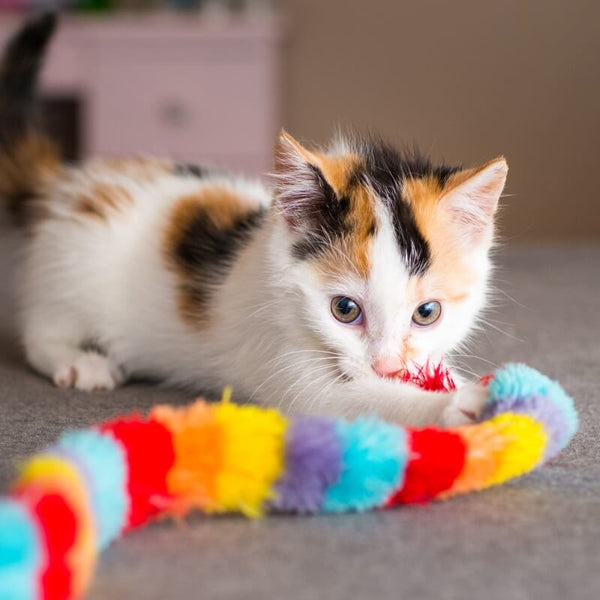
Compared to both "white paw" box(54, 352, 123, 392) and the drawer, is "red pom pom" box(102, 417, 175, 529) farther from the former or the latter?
the drawer

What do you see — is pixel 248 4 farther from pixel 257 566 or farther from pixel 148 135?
pixel 257 566

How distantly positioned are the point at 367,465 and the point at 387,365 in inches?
10.6

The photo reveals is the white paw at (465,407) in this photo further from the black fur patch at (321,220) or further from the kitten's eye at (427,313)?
the black fur patch at (321,220)

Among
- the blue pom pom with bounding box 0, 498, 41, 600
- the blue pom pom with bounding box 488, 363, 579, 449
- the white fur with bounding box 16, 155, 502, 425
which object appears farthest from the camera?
the white fur with bounding box 16, 155, 502, 425

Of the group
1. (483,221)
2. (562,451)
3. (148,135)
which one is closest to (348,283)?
(483,221)

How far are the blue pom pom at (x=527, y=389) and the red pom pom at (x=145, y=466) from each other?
40 cm

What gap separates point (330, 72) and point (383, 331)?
3100mm

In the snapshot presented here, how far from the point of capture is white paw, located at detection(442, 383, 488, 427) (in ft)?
3.76

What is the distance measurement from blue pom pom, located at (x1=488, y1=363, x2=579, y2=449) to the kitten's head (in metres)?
0.16

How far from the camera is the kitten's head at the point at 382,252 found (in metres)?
1.27

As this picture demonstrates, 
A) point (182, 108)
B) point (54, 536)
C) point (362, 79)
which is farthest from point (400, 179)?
Result: point (362, 79)

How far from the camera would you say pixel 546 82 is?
394 centimetres

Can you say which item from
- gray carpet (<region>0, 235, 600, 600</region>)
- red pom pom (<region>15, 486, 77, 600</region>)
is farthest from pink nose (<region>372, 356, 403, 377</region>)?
red pom pom (<region>15, 486, 77, 600</region>)

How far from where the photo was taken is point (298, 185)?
1.35 m
